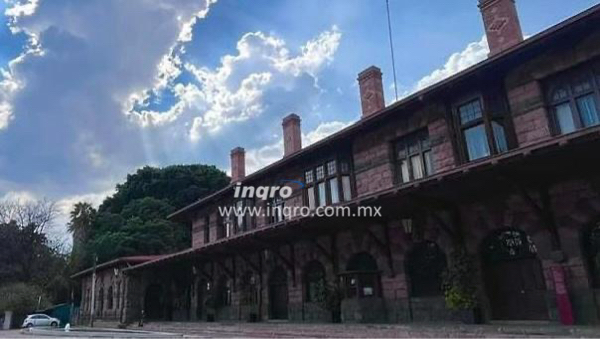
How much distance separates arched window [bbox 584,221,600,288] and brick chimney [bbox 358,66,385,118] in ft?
25.8

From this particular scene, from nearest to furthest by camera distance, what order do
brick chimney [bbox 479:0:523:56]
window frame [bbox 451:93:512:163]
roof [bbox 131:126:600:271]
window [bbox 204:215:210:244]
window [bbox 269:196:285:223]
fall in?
roof [bbox 131:126:600:271] < window frame [bbox 451:93:512:163] < brick chimney [bbox 479:0:523:56] < window [bbox 269:196:285:223] < window [bbox 204:215:210:244]

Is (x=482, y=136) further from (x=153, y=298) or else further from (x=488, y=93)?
(x=153, y=298)

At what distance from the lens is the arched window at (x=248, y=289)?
16016 mm

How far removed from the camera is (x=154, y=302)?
77.4 feet

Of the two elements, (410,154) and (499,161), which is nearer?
(499,161)

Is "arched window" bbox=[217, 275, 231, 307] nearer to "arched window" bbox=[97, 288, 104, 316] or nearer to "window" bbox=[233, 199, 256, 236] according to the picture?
"window" bbox=[233, 199, 256, 236]

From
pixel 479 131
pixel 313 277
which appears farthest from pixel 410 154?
pixel 313 277

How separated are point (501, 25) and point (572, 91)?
393 cm

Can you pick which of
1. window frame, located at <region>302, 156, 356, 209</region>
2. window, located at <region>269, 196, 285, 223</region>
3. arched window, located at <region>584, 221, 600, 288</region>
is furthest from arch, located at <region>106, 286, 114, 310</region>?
arched window, located at <region>584, 221, 600, 288</region>

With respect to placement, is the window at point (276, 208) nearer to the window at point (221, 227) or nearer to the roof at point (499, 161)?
the window at point (221, 227)

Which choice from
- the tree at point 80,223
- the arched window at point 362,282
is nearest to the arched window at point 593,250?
the arched window at point 362,282

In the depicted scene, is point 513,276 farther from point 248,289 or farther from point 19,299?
point 19,299

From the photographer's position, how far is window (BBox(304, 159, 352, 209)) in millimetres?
13170

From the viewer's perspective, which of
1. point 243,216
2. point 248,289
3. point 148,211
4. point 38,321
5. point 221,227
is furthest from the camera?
point 148,211
